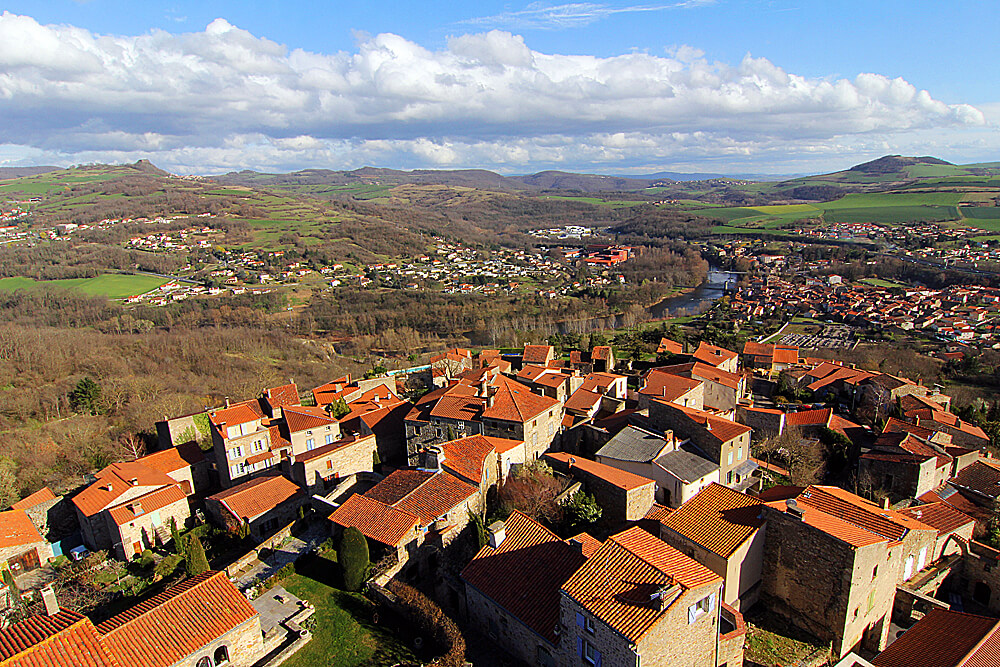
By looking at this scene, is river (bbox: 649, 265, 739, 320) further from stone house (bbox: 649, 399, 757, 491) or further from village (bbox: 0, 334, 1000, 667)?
stone house (bbox: 649, 399, 757, 491)

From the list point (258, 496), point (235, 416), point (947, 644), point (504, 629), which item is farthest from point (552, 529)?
point (235, 416)

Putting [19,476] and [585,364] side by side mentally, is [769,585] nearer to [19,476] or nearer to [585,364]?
[585,364]

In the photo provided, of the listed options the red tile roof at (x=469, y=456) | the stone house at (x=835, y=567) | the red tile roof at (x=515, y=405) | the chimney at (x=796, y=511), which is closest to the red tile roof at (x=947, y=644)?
the stone house at (x=835, y=567)

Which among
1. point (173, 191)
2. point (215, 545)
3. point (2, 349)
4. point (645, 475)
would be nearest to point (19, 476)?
point (215, 545)

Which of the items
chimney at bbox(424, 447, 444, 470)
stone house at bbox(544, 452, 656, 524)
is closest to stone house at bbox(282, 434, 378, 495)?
chimney at bbox(424, 447, 444, 470)

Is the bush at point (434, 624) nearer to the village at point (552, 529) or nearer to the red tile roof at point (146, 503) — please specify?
the village at point (552, 529)

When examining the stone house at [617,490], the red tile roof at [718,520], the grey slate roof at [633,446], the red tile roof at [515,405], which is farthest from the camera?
the red tile roof at [515,405]
